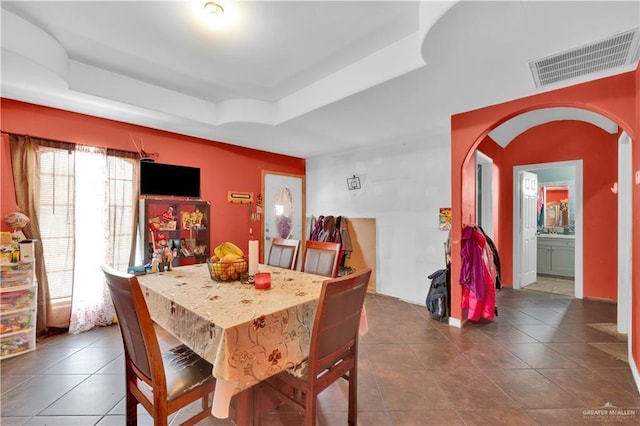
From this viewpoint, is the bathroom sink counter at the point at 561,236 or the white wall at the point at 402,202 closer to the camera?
the white wall at the point at 402,202

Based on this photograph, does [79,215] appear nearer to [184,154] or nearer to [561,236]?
[184,154]

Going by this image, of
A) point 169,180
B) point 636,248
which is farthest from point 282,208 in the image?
point 636,248

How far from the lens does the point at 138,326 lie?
1.18 metres

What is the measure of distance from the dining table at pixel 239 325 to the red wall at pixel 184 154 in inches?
→ 88.5

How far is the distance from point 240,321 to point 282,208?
12.5 ft

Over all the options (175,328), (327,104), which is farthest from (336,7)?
(175,328)

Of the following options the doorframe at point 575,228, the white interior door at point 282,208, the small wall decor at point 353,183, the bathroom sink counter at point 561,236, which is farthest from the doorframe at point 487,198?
the white interior door at point 282,208

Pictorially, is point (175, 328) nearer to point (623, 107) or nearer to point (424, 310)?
point (424, 310)

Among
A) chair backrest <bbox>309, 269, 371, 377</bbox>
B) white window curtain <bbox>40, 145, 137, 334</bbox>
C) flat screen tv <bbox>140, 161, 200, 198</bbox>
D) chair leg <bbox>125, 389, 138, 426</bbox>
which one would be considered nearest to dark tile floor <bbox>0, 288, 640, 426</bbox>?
chair leg <bbox>125, 389, 138, 426</bbox>

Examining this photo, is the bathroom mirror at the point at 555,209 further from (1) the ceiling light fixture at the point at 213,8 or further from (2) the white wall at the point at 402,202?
(1) the ceiling light fixture at the point at 213,8

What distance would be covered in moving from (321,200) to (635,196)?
390 cm

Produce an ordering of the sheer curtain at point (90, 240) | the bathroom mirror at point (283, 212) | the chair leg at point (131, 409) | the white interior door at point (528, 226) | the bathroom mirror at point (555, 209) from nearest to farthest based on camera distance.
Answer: the chair leg at point (131, 409) < the sheer curtain at point (90, 240) < the white interior door at point (528, 226) < the bathroom mirror at point (283, 212) < the bathroom mirror at point (555, 209)

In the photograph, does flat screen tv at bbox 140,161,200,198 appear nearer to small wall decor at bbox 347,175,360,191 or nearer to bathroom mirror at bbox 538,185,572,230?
small wall decor at bbox 347,175,360,191

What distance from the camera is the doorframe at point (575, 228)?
395cm
